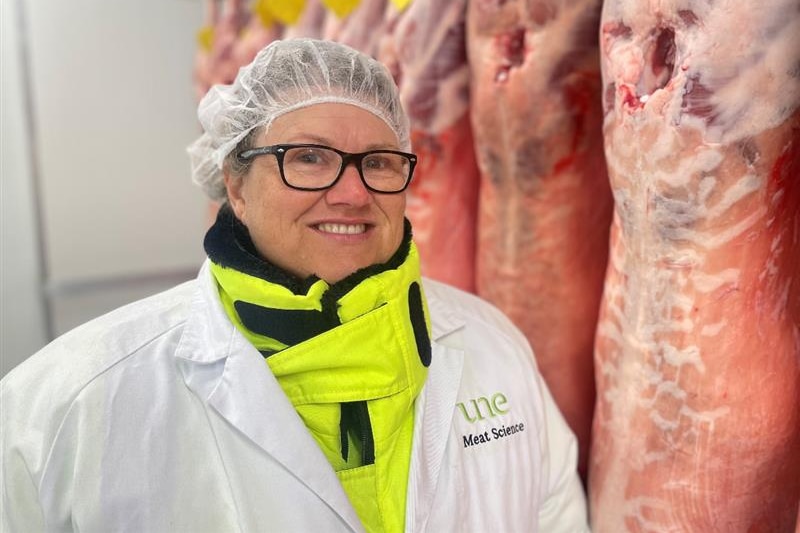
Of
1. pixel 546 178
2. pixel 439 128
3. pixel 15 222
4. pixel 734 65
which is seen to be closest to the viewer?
pixel 734 65

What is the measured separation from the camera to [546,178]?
911 mm

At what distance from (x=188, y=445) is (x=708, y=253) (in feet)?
1.90

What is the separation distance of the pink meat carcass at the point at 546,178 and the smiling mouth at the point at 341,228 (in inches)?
11.7

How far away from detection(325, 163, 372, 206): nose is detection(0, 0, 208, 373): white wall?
1577mm

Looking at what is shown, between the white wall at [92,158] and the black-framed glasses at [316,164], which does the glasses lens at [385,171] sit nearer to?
the black-framed glasses at [316,164]

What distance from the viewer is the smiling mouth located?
0.72 metres

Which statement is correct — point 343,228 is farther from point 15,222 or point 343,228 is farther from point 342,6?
point 15,222

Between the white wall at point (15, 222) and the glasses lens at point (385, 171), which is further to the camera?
the white wall at point (15, 222)

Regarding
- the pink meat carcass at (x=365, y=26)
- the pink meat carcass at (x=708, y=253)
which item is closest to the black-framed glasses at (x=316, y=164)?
the pink meat carcass at (x=708, y=253)

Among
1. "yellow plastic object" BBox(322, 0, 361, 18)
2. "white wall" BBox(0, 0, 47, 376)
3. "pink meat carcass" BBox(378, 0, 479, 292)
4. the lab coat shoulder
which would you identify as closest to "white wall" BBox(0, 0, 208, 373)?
"white wall" BBox(0, 0, 47, 376)

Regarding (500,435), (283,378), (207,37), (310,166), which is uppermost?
(207,37)

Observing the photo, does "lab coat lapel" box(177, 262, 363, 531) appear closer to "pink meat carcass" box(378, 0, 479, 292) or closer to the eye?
the eye

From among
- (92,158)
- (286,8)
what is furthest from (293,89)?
(92,158)

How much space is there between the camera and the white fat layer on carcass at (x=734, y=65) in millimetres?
625
